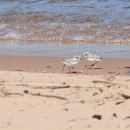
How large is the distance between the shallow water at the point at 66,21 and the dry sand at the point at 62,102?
6.13m

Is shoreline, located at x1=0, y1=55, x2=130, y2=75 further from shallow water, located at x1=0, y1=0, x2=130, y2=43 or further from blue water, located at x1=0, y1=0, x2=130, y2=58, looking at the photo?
shallow water, located at x1=0, y1=0, x2=130, y2=43

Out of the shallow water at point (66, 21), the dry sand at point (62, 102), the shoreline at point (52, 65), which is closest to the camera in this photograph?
the dry sand at point (62, 102)

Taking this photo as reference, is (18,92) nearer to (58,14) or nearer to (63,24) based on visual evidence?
(63,24)

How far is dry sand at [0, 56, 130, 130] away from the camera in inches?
185

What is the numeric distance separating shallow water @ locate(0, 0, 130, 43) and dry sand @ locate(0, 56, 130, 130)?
241 inches

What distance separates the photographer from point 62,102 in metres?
5.43

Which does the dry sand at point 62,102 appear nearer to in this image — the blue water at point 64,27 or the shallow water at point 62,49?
the shallow water at point 62,49

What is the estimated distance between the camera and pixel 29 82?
21.5 ft

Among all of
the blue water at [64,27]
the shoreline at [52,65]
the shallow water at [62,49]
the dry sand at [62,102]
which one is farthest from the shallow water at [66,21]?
the dry sand at [62,102]

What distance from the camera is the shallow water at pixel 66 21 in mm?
13312

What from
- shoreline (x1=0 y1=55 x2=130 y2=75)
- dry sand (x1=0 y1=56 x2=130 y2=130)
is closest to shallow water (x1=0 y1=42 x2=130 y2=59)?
shoreline (x1=0 y1=55 x2=130 y2=75)

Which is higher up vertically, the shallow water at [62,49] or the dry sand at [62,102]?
the dry sand at [62,102]

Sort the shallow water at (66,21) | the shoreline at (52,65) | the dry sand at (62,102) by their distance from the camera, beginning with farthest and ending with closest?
the shallow water at (66,21) < the shoreline at (52,65) < the dry sand at (62,102)

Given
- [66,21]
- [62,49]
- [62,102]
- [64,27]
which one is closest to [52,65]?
[62,49]
